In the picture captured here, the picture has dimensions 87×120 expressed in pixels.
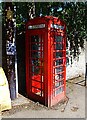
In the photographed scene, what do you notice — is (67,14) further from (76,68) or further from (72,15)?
(76,68)

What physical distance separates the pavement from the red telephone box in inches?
9.0

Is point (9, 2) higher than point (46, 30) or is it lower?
higher

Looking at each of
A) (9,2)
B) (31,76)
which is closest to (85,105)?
(31,76)

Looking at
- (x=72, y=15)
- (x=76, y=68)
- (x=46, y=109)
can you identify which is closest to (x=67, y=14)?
(x=72, y=15)

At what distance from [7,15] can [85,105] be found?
3.19 metres

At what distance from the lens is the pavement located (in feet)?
17.1

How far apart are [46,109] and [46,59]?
1.26 metres

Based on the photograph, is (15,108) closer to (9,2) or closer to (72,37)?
(9,2)

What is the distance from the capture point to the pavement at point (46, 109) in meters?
5.21

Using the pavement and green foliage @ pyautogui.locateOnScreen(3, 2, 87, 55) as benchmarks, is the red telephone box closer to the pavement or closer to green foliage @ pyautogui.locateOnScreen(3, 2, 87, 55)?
the pavement

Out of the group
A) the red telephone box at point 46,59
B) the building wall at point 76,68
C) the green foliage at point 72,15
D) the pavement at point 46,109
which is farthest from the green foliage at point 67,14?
the pavement at point 46,109

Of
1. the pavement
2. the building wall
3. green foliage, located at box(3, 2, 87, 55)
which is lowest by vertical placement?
the pavement

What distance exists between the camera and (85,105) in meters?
5.91

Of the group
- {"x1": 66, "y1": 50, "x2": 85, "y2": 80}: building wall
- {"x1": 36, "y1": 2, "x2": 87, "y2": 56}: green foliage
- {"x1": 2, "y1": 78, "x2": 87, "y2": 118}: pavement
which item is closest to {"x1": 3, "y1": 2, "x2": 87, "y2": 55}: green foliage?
{"x1": 36, "y1": 2, "x2": 87, "y2": 56}: green foliage
